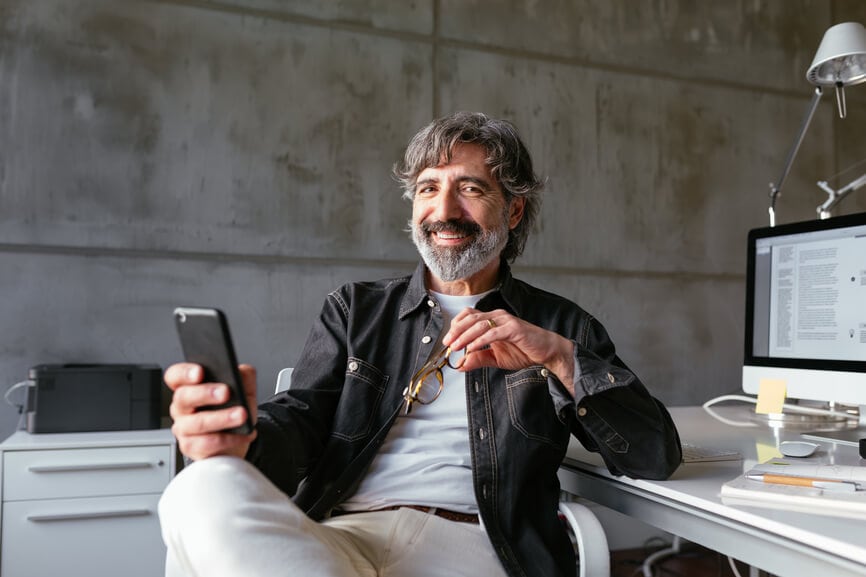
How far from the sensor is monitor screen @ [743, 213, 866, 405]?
1752 mm

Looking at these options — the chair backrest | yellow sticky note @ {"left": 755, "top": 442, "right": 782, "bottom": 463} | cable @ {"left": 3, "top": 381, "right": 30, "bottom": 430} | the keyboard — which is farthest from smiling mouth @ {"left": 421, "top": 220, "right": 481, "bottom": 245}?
cable @ {"left": 3, "top": 381, "right": 30, "bottom": 430}

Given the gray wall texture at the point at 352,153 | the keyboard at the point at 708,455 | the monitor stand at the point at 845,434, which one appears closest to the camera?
the keyboard at the point at 708,455

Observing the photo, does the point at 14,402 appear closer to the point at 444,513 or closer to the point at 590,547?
the point at 444,513

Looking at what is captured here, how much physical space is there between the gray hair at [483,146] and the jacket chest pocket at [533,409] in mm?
504

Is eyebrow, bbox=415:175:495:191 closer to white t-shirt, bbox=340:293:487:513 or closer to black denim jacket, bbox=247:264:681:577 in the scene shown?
black denim jacket, bbox=247:264:681:577

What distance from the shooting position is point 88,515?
2244mm

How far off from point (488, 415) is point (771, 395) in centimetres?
89

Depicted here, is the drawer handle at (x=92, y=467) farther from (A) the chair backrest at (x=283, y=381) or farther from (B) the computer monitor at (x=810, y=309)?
(B) the computer monitor at (x=810, y=309)

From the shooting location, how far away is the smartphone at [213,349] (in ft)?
3.19

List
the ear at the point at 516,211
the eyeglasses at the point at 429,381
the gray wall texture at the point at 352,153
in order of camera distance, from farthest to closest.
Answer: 1. the gray wall texture at the point at 352,153
2. the ear at the point at 516,211
3. the eyeglasses at the point at 429,381

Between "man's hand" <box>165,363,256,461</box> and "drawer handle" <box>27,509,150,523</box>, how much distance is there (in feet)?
4.59

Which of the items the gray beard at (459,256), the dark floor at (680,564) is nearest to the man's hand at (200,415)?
the gray beard at (459,256)

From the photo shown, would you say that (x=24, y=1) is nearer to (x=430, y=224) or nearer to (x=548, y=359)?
(x=430, y=224)

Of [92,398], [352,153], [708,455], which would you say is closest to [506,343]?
[708,455]
